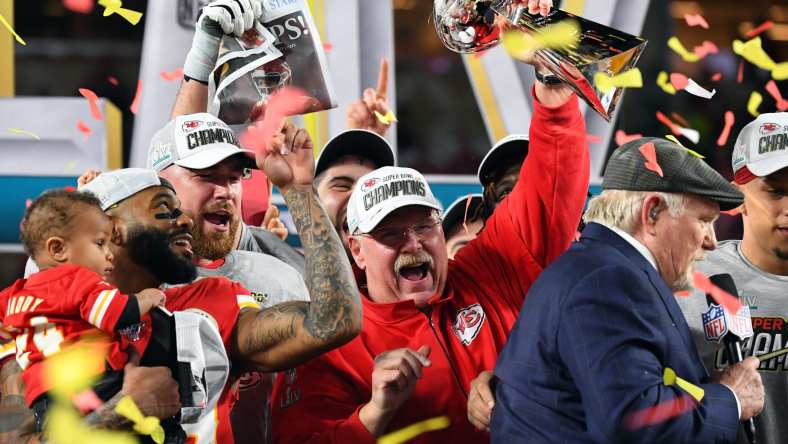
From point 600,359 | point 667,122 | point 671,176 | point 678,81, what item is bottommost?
point 667,122

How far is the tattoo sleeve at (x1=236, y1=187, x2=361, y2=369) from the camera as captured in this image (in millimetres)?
2611

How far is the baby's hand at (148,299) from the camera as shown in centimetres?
263

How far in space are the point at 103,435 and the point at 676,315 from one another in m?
1.28

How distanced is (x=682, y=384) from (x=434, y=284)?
90cm

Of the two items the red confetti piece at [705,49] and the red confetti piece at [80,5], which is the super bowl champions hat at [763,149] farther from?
the red confetti piece at [80,5]

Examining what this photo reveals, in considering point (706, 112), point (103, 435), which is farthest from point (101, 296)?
point (706, 112)

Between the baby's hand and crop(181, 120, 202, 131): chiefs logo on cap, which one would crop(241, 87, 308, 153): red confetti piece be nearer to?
crop(181, 120, 202, 131): chiefs logo on cap

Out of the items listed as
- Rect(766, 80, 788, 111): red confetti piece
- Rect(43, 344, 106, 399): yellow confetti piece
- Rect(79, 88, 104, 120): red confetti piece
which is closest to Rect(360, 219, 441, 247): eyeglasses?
Rect(43, 344, 106, 399): yellow confetti piece

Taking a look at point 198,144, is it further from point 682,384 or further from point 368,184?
point 682,384

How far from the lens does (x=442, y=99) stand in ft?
15.1

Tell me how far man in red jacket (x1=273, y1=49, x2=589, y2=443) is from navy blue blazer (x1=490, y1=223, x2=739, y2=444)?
41 cm

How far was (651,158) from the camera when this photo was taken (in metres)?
2.54

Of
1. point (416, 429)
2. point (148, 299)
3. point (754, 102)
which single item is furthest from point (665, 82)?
point (148, 299)

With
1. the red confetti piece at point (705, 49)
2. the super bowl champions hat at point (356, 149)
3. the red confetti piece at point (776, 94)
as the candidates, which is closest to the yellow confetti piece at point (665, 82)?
the red confetti piece at point (705, 49)
